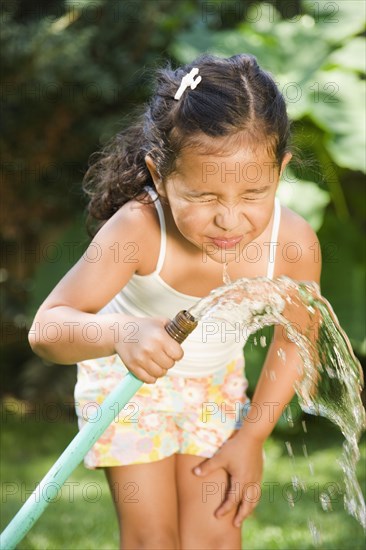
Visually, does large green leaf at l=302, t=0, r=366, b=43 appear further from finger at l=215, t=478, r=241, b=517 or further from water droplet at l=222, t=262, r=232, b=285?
finger at l=215, t=478, r=241, b=517

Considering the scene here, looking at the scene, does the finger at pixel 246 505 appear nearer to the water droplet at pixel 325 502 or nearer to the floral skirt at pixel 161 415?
the floral skirt at pixel 161 415

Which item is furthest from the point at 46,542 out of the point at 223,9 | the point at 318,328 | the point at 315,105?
the point at 223,9

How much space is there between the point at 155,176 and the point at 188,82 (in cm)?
23

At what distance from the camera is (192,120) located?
2080 mm

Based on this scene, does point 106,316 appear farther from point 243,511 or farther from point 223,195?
point 243,511

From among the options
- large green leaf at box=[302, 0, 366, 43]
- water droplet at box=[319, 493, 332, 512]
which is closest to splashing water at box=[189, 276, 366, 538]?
water droplet at box=[319, 493, 332, 512]

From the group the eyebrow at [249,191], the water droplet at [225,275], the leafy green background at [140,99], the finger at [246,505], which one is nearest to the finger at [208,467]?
the finger at [246,505]

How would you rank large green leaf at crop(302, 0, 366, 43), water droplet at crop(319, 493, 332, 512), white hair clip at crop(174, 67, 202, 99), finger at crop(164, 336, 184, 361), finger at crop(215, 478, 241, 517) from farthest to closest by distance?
large green leaf at crop(302, 0, 366, 43) < water droplet at crop(319, 493, 332, 512) < finger at crop(215, 478, 241, 517) < white hair clip at crop(174, 67, 202, 99) < finger at crop(164, 336, 184, 361)

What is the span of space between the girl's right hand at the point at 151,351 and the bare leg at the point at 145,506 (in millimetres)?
576

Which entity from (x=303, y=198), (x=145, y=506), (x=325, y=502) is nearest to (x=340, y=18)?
(x=303, y=198)

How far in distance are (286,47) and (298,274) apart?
2.15 metres

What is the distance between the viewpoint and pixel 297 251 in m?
2.36

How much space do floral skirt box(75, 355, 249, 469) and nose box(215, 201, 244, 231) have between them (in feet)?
1.84

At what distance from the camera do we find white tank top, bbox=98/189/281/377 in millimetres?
2318
